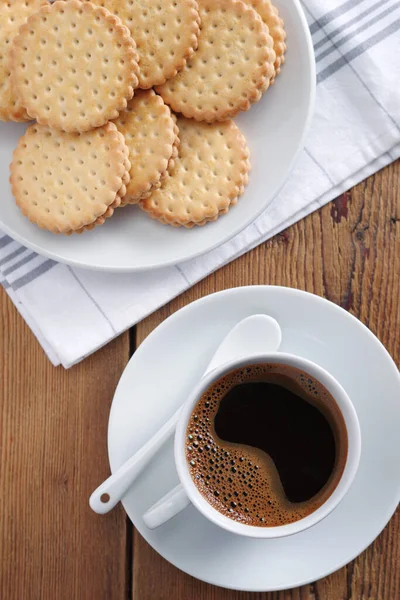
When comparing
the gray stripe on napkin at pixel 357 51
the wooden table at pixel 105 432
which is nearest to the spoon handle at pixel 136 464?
the wooden table at pixel 105 432

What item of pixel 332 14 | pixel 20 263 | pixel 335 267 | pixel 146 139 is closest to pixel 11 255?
pixel 20 263

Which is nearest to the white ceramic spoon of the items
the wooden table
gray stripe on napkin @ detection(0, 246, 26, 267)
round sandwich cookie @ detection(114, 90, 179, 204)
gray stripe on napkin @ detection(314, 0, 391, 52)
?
the wooden table

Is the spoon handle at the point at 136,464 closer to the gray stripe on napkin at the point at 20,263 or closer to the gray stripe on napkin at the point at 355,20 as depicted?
the gray stripe on napkin at the point at 20,263

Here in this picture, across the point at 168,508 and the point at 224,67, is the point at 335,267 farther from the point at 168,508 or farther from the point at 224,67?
the point at 168,508

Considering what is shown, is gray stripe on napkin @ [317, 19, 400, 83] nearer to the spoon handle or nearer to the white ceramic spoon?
the white ceramic spoon

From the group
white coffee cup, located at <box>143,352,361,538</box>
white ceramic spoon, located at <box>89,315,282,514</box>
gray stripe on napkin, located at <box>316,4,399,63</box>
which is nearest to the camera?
white coffee cup, located at <box>143,352,361,538</box>

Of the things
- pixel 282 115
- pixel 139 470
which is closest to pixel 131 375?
pixel 139 470
